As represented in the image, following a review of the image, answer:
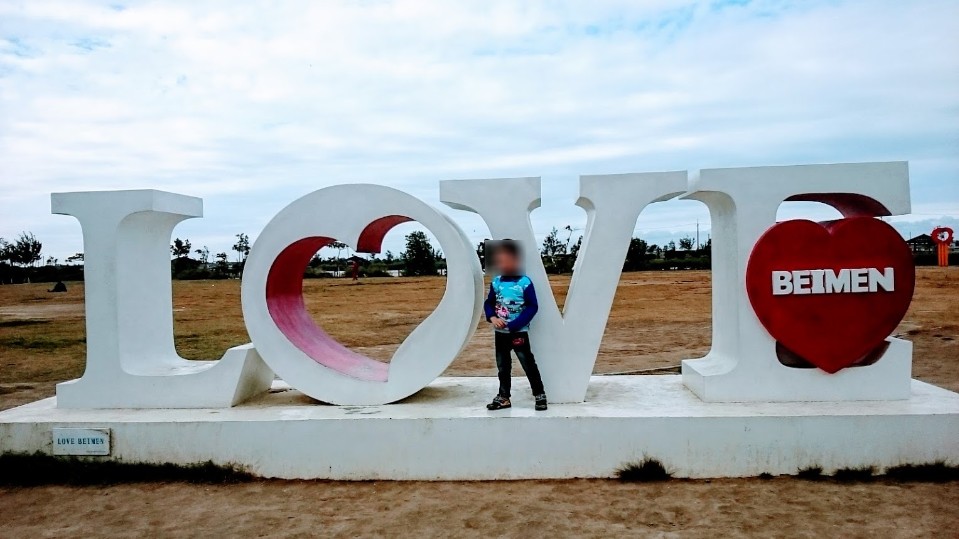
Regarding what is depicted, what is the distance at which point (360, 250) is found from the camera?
6254 mm

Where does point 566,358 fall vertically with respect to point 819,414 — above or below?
above

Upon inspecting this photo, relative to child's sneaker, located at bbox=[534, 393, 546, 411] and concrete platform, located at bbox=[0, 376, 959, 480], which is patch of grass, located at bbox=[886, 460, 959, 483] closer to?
concrete platform, located at bbox=[0, 376, 959, 480]

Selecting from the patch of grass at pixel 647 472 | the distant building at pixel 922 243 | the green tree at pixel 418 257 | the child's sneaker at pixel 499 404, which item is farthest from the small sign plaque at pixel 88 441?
the distant building at pixel 922 243

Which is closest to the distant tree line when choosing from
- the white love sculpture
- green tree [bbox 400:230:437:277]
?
green tree [bbox 400:230:437:277]

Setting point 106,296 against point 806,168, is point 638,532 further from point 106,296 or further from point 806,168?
point 106,296

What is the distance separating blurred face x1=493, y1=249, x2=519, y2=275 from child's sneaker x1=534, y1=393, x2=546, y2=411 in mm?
1049

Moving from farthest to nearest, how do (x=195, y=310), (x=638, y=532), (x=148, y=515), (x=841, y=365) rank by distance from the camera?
(x=195, y=310), (x=841, y=365), (x=148, y=515), (x=638, y=532)

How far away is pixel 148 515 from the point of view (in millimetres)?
5059

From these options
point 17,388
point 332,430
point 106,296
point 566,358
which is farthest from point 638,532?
point 17,388

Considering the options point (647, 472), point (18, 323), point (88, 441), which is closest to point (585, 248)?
point (647, 472)

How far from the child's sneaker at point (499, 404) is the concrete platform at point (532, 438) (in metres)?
0.08

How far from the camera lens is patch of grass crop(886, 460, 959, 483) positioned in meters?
5.38

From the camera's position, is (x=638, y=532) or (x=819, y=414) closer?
(x=638, y=532)

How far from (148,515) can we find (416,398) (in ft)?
7.60
